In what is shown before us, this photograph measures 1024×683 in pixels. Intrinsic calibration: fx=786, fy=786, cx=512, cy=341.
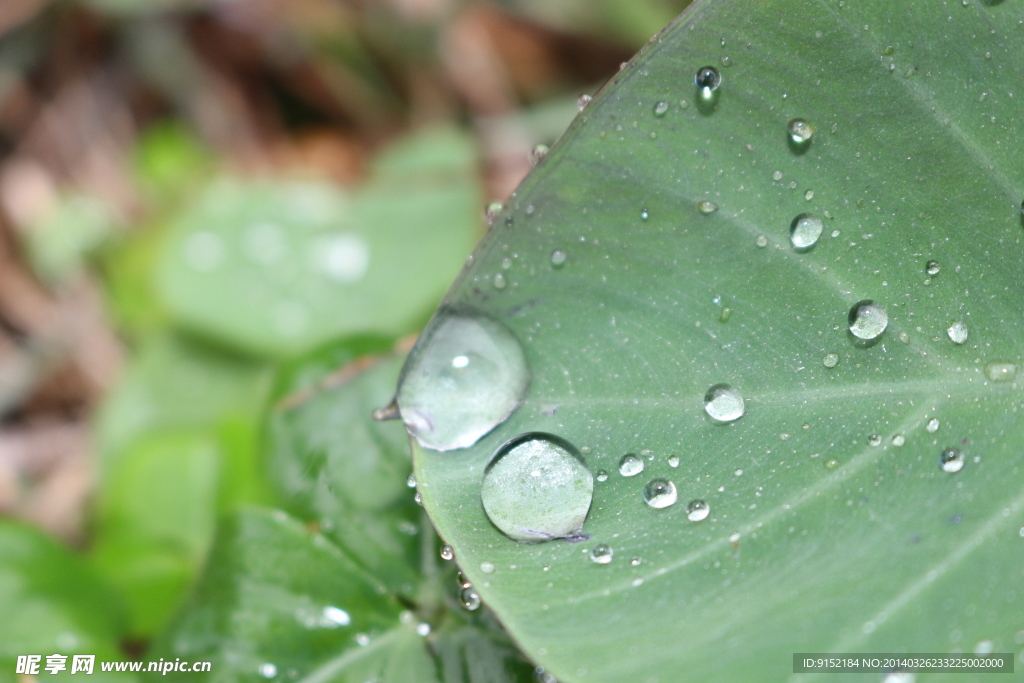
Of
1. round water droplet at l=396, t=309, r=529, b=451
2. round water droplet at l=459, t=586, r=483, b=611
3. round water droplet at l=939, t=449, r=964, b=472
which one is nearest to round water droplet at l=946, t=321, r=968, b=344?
round water droplet at l=939, t=449, r=964, b=472

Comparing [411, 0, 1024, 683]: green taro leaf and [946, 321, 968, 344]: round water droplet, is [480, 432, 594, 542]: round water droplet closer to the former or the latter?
[411, 0, 1024, 683]: green taro leaf

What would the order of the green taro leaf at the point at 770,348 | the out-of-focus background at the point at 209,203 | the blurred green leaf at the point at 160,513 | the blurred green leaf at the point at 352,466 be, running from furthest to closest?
1. the out-of-focus background at the point at 209,203
2. the blurred green leaf at the point at 160,513
3. the blurred green leaf at the point at 352,466
4. the green taro leaf at the point at 770,348

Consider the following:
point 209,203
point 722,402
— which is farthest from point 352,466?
point 209,203

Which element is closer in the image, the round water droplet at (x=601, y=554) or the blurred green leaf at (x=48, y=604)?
the round water droplet at (x=601, y=554)

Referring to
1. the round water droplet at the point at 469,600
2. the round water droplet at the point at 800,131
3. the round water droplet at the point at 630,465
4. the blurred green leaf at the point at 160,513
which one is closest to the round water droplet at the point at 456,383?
the round water droplet at the point at 630,465

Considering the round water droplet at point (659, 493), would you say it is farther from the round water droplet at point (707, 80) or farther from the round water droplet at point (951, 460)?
the round water droplet at point (707, 80)
